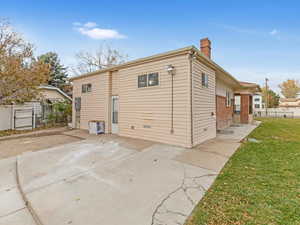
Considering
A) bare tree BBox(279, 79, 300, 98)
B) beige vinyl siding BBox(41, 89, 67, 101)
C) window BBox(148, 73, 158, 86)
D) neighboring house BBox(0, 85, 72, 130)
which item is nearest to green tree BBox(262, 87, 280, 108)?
bare tree BBox(279, 79, 300, 98)

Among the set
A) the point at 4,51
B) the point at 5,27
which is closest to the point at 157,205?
the point at 4,51

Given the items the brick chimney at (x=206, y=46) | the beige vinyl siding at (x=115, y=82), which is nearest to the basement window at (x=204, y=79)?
the brick chimney at (x=206, y=46)

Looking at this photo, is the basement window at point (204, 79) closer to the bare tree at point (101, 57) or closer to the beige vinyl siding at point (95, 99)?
the beige vinyl siding at point (95, 99)

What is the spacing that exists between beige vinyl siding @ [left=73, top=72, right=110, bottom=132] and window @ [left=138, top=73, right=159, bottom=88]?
2.48m

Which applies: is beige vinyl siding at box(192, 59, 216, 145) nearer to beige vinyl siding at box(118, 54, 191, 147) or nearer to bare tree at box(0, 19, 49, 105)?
beige vinyl siding at box(118, 54, 191, 147)

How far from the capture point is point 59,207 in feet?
7.50

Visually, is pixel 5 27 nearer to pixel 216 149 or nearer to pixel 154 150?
pixel 154 150

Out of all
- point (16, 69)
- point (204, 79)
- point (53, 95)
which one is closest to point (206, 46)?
point (204, 79)

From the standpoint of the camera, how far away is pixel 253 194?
8.51 ft

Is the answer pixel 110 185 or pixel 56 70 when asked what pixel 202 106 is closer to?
pixel 110 185

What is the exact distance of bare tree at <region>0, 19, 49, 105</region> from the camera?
8.66 meters

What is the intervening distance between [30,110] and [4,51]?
4195 millimetres

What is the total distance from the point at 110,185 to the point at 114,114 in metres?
5.59

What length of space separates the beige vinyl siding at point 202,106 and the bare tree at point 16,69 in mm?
9998
